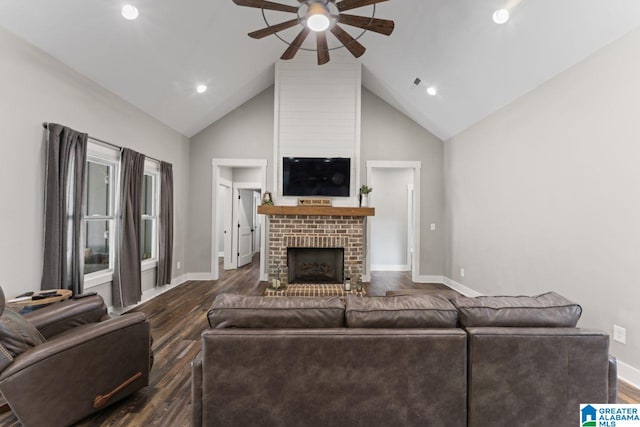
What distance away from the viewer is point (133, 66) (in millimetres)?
3434

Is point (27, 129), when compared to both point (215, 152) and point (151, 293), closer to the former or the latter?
point (151, 293)

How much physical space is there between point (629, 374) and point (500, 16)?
3.29 metres

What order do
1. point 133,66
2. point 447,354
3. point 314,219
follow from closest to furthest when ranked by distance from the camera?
1. point 447,354
2. point 133,66
3. point 314,219

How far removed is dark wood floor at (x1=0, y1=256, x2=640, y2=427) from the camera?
1835 millimetres

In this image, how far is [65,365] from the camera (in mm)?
1586

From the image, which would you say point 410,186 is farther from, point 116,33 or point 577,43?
point 116,33

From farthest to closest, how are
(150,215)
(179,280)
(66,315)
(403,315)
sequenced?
(179,280) < (150,215) < (66,315) < (403,315)

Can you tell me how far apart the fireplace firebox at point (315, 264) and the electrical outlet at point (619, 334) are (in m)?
3.47

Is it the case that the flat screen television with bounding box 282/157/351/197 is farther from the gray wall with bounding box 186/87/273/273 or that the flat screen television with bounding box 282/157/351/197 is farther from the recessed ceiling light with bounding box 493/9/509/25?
the recessed ceiling light with bounding box 493/9/509/25

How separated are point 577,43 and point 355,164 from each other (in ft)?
10.2

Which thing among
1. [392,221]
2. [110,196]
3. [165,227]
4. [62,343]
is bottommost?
[62,343]

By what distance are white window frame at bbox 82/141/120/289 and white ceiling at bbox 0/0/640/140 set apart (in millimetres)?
778

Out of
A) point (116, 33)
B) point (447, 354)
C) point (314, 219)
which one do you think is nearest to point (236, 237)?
point (314, 219)

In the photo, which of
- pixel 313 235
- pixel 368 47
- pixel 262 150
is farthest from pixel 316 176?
pixel 368 47
